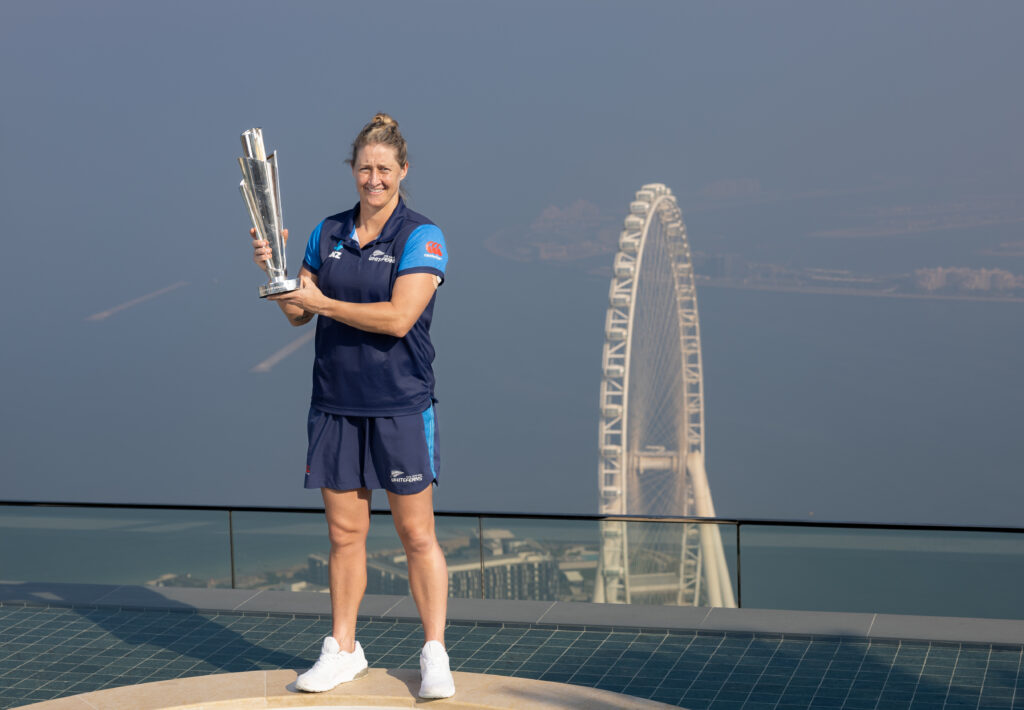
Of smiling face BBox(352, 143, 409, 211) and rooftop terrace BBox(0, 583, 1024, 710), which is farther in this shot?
rooftop terrace BBox(0, 583, 1024, 710)

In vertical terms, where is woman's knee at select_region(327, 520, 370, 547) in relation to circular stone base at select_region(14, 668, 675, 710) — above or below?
above

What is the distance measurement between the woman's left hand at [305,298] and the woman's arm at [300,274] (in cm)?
2

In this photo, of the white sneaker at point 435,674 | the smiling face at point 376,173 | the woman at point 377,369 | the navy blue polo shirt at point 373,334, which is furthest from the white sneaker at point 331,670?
the smiling face at point 376,173

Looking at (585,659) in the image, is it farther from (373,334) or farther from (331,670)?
(373,334)

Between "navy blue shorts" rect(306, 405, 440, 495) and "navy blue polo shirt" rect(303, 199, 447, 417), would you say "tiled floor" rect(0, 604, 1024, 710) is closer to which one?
"navy blue shorts" rect(306, 405, 440, 495)

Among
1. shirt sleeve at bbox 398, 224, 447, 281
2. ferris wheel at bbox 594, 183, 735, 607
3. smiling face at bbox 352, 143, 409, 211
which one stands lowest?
ferris wheel at bbox 594, 183, 735, 607

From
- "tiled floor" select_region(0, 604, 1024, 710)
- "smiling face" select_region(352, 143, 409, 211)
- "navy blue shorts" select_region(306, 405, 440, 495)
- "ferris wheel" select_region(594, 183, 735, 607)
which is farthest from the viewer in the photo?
"ferris wheel" select_region(594, 183, 735, 607)

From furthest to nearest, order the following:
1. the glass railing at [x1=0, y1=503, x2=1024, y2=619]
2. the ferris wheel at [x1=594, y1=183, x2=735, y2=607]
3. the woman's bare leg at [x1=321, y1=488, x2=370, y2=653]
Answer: the ferris wheel at [x1=594, y1=183, x2=735, y2=607]
the glass railing at [x1=0, y1=503, x2=1024, y2=619]
the woman's bare leg at [x1=321, y1=488, x2=370, y2=653]

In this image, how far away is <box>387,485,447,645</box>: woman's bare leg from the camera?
10.5 ft

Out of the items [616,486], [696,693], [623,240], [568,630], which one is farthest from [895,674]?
[616,486]

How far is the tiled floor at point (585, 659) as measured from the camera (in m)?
3.66

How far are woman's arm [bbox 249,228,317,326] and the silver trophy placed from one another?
0.01 meters

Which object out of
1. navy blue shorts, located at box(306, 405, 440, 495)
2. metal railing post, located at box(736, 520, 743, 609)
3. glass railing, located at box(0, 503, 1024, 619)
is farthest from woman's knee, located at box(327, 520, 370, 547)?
metal railing post, located at box(736, 520, 743, 609)

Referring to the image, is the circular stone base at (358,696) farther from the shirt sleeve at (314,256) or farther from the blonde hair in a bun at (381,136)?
the blonde hair in a bun at (381,136)
